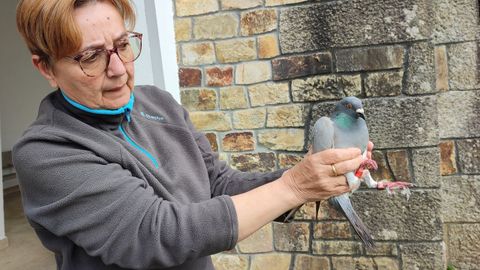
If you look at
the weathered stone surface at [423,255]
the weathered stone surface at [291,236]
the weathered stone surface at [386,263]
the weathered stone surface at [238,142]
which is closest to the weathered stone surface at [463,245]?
the weathered stone surface at [423,255]

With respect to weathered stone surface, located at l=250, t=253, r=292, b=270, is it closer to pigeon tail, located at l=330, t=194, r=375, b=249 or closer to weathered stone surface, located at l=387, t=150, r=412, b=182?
weathered stone surface, located at l=387, t=150, r=412, b=182

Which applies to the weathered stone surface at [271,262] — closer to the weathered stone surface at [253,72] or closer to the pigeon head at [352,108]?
the weathered stone surface at [253,72]

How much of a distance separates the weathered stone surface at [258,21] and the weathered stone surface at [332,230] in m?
1.35

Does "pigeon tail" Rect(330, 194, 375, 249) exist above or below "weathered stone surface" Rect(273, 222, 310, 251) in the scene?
above

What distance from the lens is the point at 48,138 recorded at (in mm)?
1186

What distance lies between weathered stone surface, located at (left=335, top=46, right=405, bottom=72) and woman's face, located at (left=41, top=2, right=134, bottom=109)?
1842 millimetres

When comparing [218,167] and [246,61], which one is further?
[246,61]

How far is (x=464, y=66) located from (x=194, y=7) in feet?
6.04

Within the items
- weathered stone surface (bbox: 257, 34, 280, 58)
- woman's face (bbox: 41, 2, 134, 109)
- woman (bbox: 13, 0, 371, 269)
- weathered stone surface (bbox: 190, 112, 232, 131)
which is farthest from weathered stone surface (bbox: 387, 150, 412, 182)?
woman's face (bbox: 41, 2, 134, 109)

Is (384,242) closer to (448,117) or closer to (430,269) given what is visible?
(430,269)

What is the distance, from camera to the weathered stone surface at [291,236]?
3160 mm

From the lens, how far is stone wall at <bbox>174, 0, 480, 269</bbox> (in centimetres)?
282

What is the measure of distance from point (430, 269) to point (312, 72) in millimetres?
1464

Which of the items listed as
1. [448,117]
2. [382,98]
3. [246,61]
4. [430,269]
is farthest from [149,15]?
[430,269]
